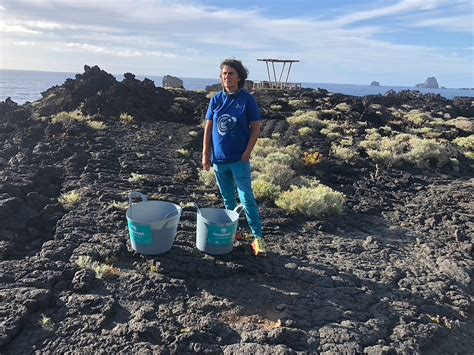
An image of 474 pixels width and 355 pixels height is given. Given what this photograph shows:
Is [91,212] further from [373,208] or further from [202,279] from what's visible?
[373,208]

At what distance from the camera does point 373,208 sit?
7.54 metres

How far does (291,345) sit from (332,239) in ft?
8.45

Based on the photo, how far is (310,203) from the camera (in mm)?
6754

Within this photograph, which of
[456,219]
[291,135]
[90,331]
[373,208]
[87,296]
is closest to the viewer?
[90,331]

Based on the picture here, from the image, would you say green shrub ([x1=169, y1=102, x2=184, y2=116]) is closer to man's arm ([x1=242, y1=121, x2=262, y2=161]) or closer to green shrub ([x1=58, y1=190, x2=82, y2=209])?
green shrub ([x1=58, y1=190, x2=82, y2=209])

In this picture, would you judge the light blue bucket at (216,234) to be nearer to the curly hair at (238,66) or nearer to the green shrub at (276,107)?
the curly hair at (238,66)

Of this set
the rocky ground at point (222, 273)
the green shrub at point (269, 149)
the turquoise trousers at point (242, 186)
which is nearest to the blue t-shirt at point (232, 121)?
the turquoise trousers at point (242, 186)

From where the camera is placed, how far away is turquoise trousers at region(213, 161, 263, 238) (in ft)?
16.1

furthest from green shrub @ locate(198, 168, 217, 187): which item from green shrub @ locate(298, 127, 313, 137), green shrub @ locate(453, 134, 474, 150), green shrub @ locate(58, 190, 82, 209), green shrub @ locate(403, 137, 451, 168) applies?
green shrub @ locate(453, 134, 474, 150)

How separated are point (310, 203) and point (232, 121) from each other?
2.50 metres

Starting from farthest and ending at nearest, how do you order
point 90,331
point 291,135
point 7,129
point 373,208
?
point 291,135 < point 7,129 < point 373,208 < point 90,331

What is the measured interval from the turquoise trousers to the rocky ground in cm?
40

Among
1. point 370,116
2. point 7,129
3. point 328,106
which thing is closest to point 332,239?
point 7,129

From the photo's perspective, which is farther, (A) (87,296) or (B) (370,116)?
(B) (370,116)
